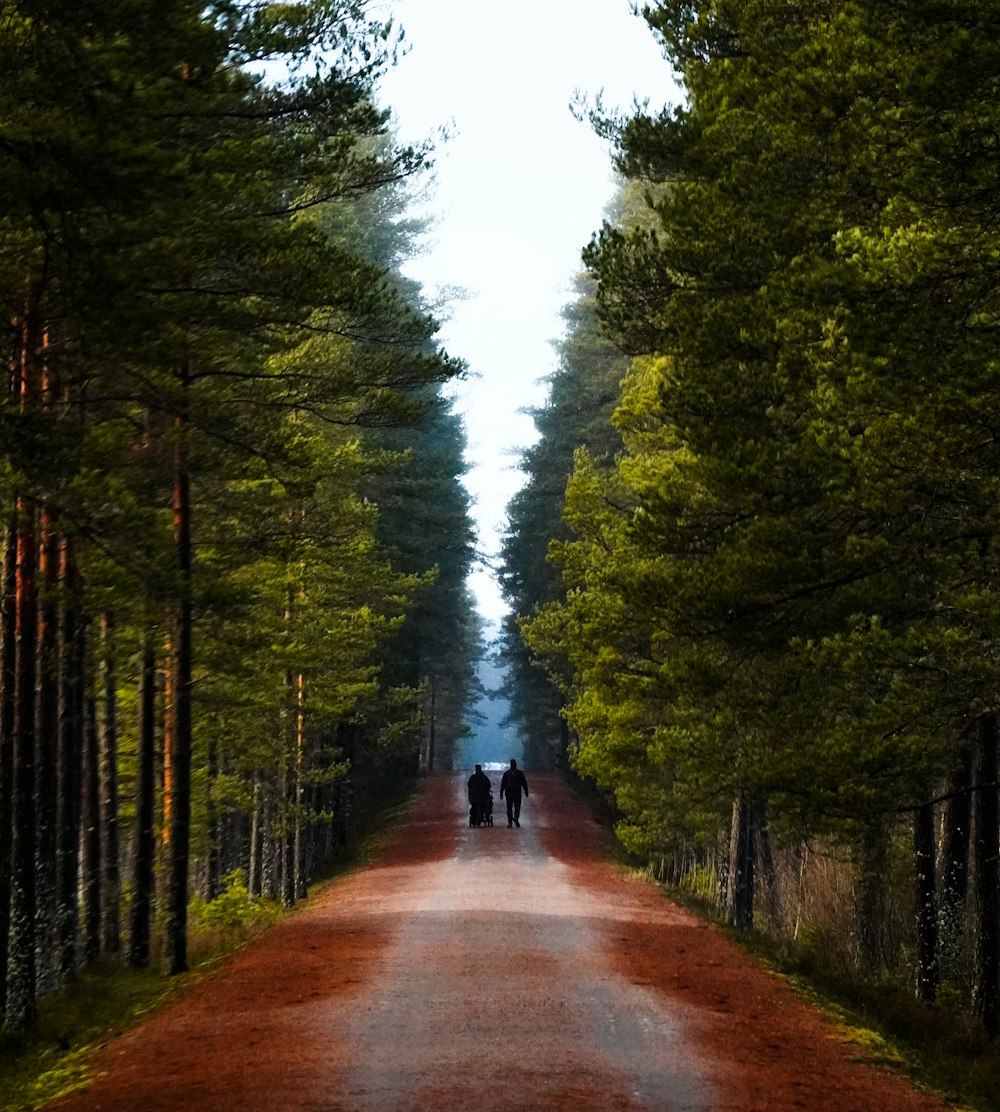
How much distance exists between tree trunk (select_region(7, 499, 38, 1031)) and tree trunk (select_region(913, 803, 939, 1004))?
924 centimetres

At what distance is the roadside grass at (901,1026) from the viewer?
10242 millimetres

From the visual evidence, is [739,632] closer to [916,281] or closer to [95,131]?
[916,281]

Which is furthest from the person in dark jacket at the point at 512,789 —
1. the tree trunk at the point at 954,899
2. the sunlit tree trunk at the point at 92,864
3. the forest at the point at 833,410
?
the tree trunk at the point at 954,899

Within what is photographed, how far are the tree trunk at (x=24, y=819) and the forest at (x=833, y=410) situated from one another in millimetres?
5711

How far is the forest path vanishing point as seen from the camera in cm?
869

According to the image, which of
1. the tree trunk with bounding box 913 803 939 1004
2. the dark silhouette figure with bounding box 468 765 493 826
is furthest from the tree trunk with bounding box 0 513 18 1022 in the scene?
the dark silhouette figure with bounding box 468 765 493 826

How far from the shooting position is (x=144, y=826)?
55.4 feet

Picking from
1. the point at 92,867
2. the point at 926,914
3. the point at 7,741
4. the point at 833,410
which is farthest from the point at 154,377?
the point at 926,914

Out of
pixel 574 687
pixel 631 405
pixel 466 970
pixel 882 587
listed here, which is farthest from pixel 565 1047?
pixel 574 687

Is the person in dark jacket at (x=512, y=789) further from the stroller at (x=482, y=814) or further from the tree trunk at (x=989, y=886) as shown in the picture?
the tree trunk at (x=989, y=886)

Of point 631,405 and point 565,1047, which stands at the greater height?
point 631,405

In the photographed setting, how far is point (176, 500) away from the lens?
644 inches

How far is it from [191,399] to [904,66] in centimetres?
830

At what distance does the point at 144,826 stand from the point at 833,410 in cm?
1028
